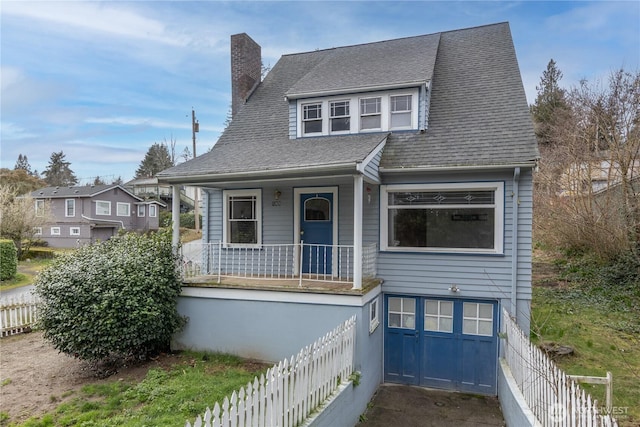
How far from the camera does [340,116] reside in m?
9.29

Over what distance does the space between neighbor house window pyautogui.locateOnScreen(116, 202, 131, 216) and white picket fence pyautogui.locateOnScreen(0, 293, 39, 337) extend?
25047 millimetres

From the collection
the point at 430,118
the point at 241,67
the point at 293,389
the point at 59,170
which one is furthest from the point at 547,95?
the point at 59,170

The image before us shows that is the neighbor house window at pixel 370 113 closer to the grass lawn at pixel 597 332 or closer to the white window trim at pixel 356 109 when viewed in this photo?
the white window trim at pixel 356 109

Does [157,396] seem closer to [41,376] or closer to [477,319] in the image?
[41,376]

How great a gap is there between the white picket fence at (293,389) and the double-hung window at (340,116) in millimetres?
5049

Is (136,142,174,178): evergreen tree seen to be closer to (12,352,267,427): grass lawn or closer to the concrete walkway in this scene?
(12,352,267,427): grass lawn

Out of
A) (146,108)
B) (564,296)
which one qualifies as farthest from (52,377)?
(146,108)

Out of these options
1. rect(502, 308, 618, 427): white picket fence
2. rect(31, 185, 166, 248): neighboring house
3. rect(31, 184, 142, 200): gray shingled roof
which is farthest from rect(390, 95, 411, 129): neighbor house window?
rect(31, 184, 142, 200): gray shingled roof

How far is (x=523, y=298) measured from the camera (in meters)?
7.31

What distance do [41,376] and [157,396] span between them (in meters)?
3.00

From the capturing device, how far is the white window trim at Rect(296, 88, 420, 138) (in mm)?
8664

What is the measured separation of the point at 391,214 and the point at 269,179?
2811 mm

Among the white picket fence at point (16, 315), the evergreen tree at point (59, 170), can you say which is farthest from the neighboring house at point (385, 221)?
the evergreen tree at point (59, 170)

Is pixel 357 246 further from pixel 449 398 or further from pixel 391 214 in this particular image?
pixel 449 398
